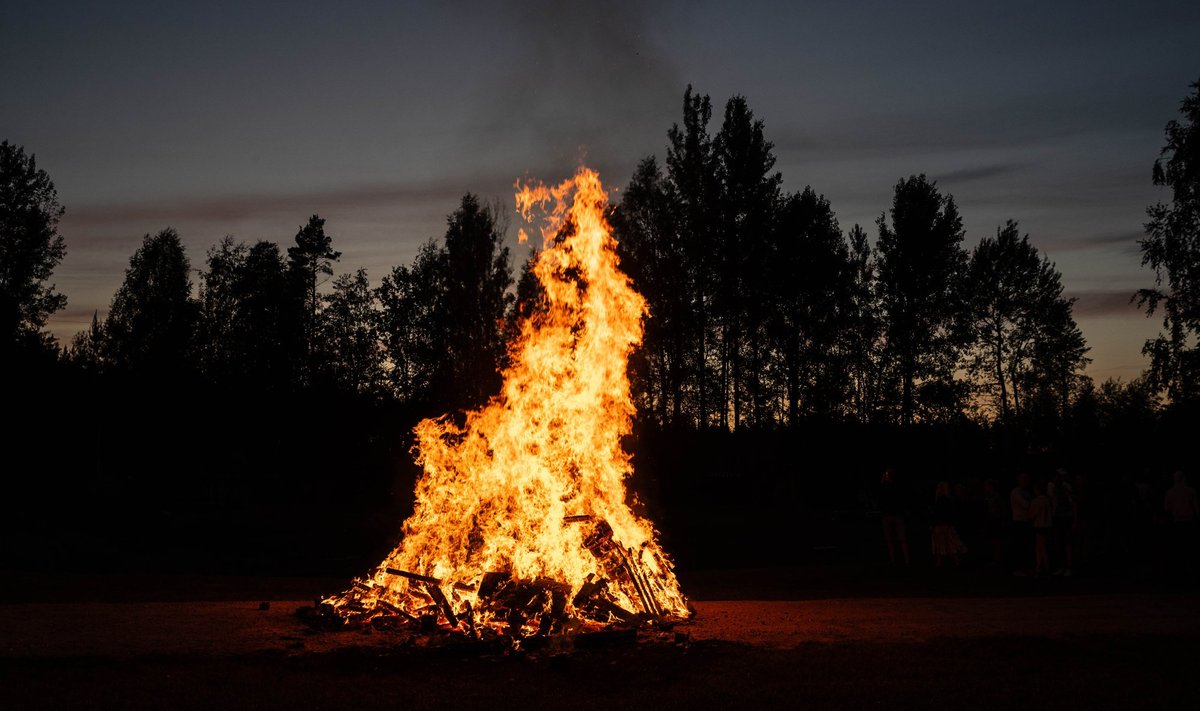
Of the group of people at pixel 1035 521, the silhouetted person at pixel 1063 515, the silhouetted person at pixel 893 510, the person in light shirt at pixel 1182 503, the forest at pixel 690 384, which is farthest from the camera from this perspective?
the forest at pixel 690 384

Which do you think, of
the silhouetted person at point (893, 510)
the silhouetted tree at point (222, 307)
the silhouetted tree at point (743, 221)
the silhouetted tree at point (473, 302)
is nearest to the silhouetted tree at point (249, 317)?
the silhouetted tree at point (222, 307)

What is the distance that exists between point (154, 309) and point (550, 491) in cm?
5044

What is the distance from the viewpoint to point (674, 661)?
31.4 feet

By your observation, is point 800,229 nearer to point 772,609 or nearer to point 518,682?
point 772,609

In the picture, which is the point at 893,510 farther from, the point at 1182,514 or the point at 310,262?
the point at 310,262

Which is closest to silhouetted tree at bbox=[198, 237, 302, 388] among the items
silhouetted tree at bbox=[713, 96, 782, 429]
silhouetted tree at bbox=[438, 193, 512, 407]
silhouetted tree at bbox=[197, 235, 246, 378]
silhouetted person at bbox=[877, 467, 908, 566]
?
silhouetted tree at bbox=[197, 235, 246, 378]

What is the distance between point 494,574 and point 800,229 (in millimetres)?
34055

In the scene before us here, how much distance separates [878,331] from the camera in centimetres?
4809

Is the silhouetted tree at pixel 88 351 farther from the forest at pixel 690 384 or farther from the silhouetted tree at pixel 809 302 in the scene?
the silhouetted tree at pixel 809 302

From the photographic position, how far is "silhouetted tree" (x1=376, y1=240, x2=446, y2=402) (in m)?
44.6

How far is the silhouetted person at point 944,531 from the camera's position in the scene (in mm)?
18406

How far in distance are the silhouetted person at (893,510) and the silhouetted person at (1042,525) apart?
2.58 m

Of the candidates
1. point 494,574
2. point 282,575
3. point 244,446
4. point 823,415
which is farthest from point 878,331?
point 494,574

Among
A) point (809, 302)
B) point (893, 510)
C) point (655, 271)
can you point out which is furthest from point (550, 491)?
point (809, 302)
